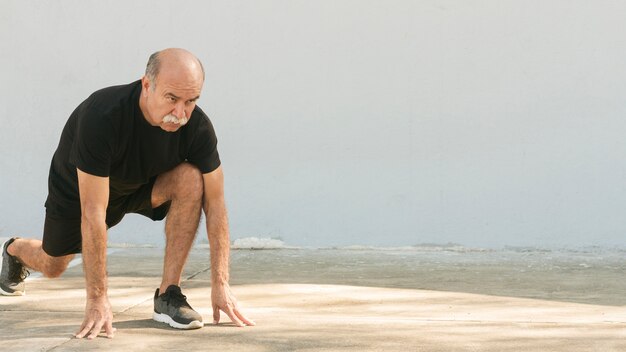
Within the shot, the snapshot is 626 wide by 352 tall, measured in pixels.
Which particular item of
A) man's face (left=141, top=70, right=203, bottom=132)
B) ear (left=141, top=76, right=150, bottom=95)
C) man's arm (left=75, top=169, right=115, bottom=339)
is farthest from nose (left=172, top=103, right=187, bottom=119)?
man's arm (left=75, top=169, right=115, bottom=339)

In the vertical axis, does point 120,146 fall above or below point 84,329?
above

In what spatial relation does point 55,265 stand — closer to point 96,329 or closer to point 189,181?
point 189,181

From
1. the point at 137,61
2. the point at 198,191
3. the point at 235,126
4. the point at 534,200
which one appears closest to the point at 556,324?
the point at 198,191

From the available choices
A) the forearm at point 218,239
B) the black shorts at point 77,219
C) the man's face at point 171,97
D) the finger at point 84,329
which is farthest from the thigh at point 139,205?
the finger at point 84,329

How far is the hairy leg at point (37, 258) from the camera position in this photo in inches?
137

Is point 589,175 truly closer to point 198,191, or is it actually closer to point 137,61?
point 137,61

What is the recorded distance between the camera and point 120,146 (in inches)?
113

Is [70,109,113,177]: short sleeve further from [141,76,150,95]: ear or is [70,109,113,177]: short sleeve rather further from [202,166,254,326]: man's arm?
[202,166,254,326]: man's arm

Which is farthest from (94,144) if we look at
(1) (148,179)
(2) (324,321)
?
(2) (324,321)

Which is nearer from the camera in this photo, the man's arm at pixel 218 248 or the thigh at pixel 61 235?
the man's arm at pixel 218 248

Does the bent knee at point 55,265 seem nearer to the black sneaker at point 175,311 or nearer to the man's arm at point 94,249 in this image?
the black sneaker at point 175,311

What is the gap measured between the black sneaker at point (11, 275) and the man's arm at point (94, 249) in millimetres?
887

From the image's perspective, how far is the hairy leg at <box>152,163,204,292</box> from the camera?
3051mm

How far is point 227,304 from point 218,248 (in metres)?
0.17
